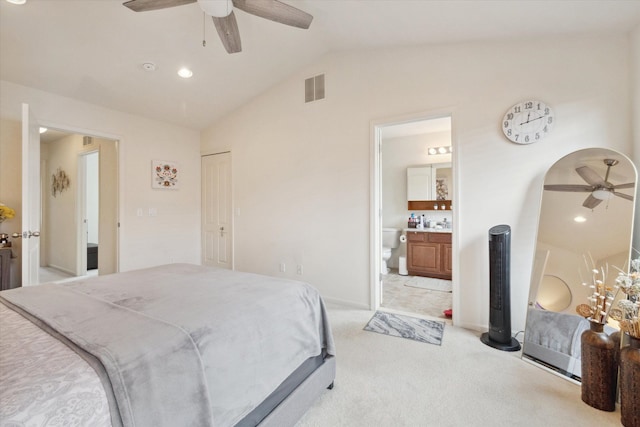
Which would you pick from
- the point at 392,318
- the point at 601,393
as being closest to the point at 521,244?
the point at 601,393

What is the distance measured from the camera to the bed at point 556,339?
2.00 m

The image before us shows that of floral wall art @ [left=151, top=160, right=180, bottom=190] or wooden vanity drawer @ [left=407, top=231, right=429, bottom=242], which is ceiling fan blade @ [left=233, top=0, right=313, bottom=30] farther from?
wooden vanity drawer @ [left=407, top=231, right=429, bottom=242]

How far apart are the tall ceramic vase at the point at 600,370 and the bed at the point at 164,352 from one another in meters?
1.55

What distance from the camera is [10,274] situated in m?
2.93

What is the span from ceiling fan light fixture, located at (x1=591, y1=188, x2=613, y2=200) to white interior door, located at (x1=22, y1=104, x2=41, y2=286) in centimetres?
467

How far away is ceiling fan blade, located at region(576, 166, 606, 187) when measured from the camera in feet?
7.20

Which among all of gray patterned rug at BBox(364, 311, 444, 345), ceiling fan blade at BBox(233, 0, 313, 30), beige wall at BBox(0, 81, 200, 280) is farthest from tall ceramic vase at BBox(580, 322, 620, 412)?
beige wall at BBox(0, 81, 200, 280)

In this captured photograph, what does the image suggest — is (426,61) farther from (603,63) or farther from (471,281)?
(471,281)

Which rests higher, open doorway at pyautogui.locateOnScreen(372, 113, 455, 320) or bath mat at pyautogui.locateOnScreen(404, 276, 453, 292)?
open doorway at pyautogui.locateOnScreen(372, 113, 455, 320)

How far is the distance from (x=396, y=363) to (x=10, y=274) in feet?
12.7

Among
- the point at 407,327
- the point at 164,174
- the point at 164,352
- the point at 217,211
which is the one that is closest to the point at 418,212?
the point at 407,327

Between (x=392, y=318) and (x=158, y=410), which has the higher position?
(x=158, y=410)

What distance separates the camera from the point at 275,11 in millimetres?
2033

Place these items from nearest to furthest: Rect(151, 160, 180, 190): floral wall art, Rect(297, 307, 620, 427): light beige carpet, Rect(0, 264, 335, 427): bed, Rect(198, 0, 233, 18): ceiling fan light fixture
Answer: Rect(0, 264, 335, 427): bed → Rect(297, 307, 620, 427): light beige carpet → Rect(198, 0, 233, 18): ceiling fan light fixture → Rect(151, 160, 180, 190): floral wall art
